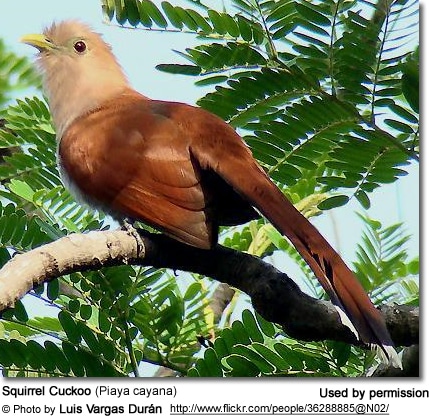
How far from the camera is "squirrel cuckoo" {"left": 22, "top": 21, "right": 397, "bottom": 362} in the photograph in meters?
2.78

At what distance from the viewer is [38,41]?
4.10 meters

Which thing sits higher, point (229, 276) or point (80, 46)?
point (80, 46)

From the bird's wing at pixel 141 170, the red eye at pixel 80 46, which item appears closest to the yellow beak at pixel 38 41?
the red eye at pixel 80 46

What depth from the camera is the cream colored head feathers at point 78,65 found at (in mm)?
4066

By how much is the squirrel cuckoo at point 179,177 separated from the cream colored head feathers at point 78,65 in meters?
0.03

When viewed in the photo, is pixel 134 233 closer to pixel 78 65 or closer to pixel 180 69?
pixel 180 69

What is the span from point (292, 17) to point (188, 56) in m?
0.36

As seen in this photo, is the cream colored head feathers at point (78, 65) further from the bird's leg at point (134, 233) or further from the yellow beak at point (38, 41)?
the bird's leg at point (134, 233)

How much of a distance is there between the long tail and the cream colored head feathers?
3.75 feet

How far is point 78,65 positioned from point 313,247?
1848mm

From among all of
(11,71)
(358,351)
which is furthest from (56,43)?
(358,351)

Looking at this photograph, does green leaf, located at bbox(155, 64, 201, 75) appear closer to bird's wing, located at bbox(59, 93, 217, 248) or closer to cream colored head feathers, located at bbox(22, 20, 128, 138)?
bird's wing, located at bbox(59, 93, 217, 248)
